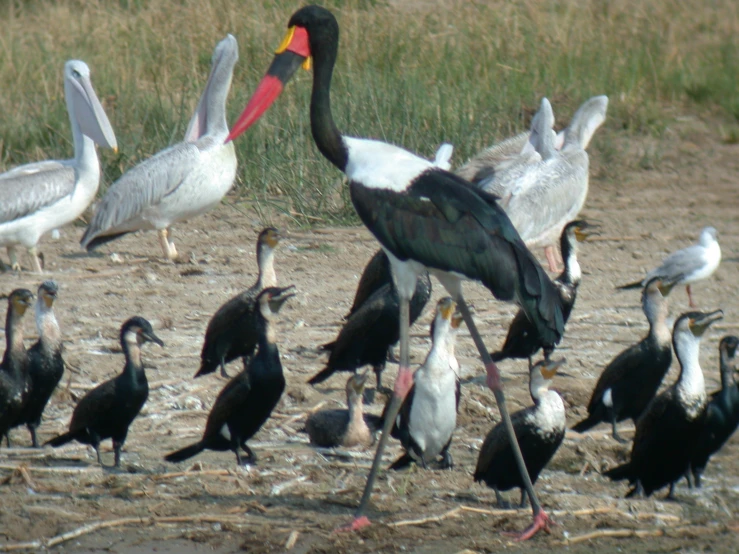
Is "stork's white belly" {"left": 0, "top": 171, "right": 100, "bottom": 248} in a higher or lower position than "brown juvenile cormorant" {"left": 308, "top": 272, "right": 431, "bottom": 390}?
higher

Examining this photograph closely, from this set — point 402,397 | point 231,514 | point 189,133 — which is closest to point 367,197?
point 402,397

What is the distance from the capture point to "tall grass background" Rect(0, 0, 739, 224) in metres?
11.1

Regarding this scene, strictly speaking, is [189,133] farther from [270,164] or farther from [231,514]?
[231,514]

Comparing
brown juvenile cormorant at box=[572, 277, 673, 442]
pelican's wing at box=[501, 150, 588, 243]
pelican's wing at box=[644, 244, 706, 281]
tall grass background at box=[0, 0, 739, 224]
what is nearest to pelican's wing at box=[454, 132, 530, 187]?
pelican's wing at box=[501, 150, 588, 243]

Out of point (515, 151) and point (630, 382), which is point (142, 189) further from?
point (630, 382)

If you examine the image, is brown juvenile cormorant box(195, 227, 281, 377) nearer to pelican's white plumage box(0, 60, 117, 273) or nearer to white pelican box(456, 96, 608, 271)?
pelican's white plumage box(0, 60, 117, 273)

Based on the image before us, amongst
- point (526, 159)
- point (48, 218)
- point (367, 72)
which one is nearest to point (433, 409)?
point (48, 218)

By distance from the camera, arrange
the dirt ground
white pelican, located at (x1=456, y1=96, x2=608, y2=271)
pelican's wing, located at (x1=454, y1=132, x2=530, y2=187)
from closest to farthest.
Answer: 1. the dirt ground
2. white pelican, located at (x1=456, y1=96, x2=608, y2=271)
3. pelican's wing, located at (x1=454, y1=132, x2=530, y2=187)

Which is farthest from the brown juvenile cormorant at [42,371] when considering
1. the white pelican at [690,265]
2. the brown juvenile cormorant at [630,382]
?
the white pelican at [690,265]

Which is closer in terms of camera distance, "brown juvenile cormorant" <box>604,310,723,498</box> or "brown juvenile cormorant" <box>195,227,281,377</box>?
"brown juvenile cormorant" <box>604,310,723,498</box>

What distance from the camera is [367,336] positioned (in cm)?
661

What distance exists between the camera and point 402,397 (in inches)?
216

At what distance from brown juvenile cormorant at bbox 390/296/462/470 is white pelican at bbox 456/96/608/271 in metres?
3.46

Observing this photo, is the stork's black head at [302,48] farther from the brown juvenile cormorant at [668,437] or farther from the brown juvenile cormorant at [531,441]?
the brown juvenile cormorant at [668,437]
